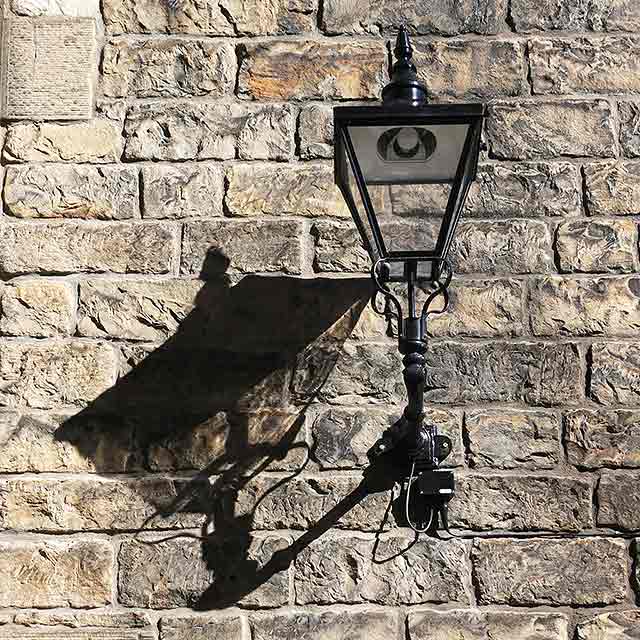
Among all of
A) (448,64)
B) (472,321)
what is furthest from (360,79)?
(472,321)

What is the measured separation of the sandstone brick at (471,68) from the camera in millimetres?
3262

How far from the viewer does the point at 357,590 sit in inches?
113

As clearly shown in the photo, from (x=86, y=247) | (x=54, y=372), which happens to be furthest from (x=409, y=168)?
(x=54, y=372)

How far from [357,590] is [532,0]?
188 centimetres

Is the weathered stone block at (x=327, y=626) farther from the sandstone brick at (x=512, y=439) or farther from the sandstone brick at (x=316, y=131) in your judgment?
the sandstone brick at (x=316, y=131)

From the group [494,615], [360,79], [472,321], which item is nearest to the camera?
[494,615]

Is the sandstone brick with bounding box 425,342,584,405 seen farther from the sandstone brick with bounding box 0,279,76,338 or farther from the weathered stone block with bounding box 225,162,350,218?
the sandstone brick with bounding box 0,279,76,338

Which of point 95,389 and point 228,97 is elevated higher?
point 228,97

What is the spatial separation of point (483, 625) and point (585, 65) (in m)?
1.71

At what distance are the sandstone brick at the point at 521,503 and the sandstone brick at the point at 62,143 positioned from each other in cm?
143

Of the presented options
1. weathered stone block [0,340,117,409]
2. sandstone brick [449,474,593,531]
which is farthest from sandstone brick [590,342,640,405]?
weathered stone block [0,340,117,409]

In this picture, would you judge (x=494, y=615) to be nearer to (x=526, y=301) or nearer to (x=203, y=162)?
(x=526, y=301)

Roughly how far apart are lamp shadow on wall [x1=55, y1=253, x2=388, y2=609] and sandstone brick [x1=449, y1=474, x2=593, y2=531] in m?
0.30

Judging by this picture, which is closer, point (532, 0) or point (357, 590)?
point (357, 590)
